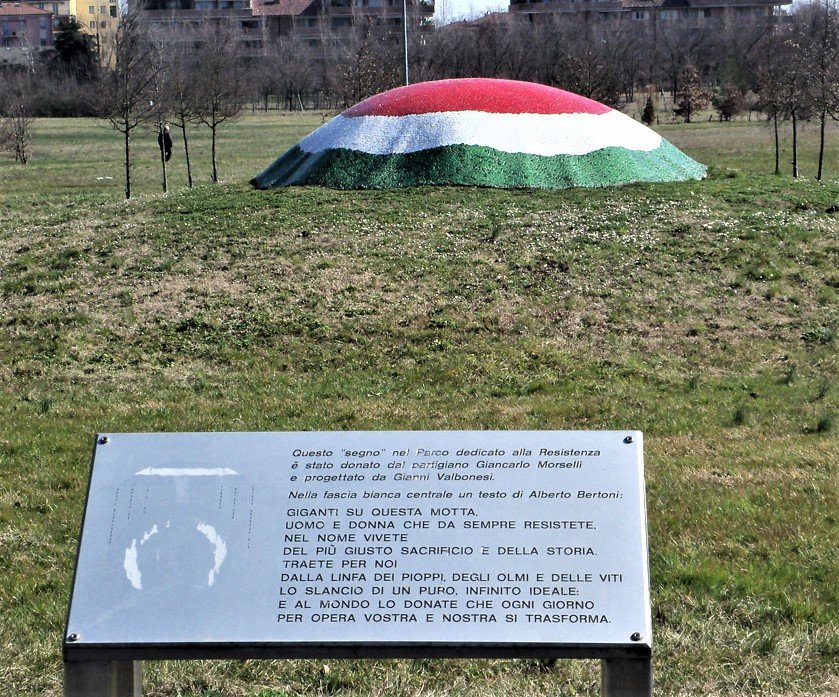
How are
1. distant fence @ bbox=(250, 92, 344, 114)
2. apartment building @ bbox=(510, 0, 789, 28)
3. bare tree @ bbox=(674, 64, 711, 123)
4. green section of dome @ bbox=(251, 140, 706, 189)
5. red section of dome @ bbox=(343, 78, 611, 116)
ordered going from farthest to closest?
apartment building @ bbox=(510, 0, 789, 28)
distant fence @ bbox=(250, 92, 344, 114)
bare tree @ bbox=(674, 64, 711, 123)
red section of dome @ bbox=(343, 78, 611, 116)
green section of dome @ bbox=(251, 140, 706, 189)

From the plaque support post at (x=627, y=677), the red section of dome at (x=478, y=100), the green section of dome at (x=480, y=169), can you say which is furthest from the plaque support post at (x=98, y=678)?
the red section of dome at (x=478, y=100)

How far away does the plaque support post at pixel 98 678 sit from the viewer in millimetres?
3613

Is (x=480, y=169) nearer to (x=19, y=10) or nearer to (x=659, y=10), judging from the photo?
(x=659, y=10)

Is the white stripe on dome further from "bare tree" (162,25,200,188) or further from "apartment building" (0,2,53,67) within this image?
"apartment building" (0,2,53,67)

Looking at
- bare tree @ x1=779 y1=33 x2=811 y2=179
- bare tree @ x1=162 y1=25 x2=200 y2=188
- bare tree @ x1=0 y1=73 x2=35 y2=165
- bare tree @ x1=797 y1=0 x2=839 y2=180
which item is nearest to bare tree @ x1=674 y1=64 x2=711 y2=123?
bare tree @ x1=779 y1=33 x2=811 y2=179

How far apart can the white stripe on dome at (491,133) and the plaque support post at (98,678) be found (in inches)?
593

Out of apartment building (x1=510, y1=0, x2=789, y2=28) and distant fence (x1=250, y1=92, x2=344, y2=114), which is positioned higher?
apartment building (x1=510, y1=0, x2=789, y2=28)

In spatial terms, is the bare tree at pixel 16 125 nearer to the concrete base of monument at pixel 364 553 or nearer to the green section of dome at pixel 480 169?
the green section of dome at pixel 480 169

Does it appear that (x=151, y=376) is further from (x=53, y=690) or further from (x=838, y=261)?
(x=838, y=261)

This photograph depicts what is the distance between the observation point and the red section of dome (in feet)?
61.7

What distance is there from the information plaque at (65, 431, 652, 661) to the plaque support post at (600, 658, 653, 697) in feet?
0.22

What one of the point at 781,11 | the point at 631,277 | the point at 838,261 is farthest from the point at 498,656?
the point at 781,11

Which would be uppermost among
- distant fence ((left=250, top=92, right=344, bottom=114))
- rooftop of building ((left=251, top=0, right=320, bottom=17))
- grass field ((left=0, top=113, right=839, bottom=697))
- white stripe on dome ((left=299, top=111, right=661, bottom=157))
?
rooftop of building ((left=251, top=0, right=320, bottom=17))

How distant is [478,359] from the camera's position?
1085 centimetres
